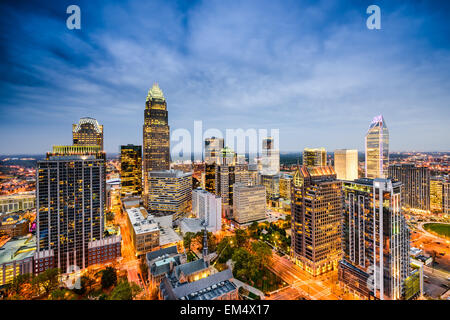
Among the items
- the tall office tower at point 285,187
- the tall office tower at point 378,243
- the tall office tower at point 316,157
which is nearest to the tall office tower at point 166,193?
the tall office tower at point 285,187

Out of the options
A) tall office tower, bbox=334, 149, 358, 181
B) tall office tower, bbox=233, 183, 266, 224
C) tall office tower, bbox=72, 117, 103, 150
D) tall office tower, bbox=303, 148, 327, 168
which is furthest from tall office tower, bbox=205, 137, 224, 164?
tall office tower, bbox=334, 149, 358, 181

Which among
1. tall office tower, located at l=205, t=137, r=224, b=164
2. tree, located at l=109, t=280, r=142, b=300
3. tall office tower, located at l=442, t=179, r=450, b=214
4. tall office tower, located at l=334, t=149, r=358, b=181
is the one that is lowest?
tree, located at l=109, t=280, r=142, b=300

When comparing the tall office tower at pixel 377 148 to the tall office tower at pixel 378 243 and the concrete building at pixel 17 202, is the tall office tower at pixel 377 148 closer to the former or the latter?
the tall office tower at pixel 378 243

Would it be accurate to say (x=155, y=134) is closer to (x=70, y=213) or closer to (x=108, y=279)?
(x=70, y=213)

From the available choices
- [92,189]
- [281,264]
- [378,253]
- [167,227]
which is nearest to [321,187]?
[378,253]

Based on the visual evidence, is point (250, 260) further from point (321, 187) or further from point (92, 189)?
point (92, 189)

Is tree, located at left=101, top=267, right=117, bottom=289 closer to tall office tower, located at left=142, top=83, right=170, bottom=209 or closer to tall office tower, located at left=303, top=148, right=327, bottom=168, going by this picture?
tall office tower, located at left=142, top=83, right=170, bottom=209

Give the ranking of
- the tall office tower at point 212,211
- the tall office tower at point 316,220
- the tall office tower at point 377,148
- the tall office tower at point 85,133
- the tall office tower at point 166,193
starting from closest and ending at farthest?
the tall office tower at point 316,220 → the tall office tower at point 212,211 → the tall office tower at point 377,148 → the tall office tower at point 166,193 → the tall office tower at point 85,133
